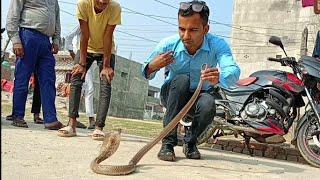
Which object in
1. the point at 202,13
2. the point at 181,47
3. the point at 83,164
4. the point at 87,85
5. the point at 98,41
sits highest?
the point at 202,13

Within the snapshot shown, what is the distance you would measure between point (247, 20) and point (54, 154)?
2661cm

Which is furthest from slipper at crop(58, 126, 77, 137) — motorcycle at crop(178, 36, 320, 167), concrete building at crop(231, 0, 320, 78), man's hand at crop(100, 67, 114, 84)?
concrete building at crop(231, 0, 320, 78)

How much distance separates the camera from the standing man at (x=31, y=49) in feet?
14.9

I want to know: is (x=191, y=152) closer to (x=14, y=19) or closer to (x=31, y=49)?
(x=31, y=49)

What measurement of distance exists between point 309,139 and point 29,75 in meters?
2.78

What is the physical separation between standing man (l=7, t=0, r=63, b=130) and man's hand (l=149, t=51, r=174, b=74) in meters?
1.83

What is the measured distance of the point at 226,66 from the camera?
3270mm

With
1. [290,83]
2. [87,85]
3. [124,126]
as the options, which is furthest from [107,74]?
[124,126]

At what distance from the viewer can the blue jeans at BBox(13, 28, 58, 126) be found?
4578 mm

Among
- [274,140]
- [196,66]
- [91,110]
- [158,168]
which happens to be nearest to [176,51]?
[196,66]

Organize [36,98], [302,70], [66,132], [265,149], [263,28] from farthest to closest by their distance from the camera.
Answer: [263,28]
[265,149]
[36,98]
[302,70]
[66,132]

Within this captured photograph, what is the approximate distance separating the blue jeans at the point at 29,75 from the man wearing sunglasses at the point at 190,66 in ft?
4.74

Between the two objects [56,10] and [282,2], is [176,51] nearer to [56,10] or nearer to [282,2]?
[56,10]

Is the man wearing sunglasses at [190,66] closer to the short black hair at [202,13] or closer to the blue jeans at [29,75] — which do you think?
the short black hair at [202,13]
